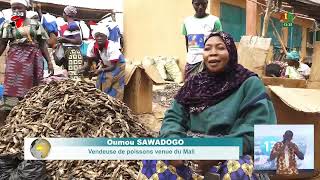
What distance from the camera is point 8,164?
380 centimetres

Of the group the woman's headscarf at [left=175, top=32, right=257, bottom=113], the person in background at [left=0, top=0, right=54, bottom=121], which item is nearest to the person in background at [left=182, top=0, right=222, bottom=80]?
the person in background at [left=0, top=0, right=54, bottom=121]

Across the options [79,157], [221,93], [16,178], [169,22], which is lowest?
[16,178]

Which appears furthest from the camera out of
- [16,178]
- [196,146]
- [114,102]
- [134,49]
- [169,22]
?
[134,49]

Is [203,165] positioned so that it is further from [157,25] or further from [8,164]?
[157,25]

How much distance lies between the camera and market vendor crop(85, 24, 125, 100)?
20.6 ft

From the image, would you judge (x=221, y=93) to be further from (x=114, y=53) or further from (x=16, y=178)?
(x=114, y=53)

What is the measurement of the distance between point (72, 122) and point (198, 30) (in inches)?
76.2

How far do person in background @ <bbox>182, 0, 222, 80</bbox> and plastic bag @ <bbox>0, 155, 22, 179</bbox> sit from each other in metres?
2.37

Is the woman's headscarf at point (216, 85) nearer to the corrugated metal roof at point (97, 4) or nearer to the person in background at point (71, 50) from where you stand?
the person in background at point (71, 50)

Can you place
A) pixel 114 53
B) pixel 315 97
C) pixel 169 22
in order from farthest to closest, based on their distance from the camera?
1. pixel 169 22
2. pixel 114 53
3. pixel 315 97

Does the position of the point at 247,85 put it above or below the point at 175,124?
above

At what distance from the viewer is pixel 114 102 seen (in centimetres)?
491

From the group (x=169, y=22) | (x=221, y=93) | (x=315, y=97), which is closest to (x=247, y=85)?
(x=221, y=93)

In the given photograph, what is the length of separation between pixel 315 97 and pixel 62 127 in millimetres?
2216
